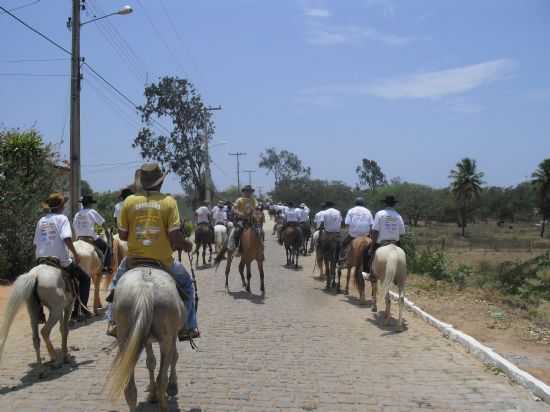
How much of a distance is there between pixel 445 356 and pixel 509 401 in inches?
80.8

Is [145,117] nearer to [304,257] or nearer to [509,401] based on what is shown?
[304,257]

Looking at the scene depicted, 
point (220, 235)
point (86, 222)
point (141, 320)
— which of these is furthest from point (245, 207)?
point (141, 320)

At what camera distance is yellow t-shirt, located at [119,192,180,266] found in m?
5.54

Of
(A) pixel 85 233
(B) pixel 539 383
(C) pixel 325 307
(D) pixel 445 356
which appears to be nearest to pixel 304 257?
(C) pixel 325 307

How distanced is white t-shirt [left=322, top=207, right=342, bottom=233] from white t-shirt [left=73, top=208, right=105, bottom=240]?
20.8 feet

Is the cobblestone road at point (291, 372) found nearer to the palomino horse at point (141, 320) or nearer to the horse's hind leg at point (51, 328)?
Answer: the horse's hind leg at point (51, 328)

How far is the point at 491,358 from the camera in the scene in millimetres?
7520

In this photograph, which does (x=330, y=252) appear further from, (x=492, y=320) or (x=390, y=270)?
(x=492, y=320)

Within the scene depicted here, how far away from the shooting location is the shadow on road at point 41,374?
6.41 meters

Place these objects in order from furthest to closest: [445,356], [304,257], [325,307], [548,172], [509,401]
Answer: [548,172] → [304,257] → [325,307] → [445,356] → [509,401]

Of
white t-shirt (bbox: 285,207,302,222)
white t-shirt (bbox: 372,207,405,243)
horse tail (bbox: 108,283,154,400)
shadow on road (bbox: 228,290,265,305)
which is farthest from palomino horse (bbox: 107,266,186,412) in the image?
white t-shirt (bbox: 285,207,302,222)

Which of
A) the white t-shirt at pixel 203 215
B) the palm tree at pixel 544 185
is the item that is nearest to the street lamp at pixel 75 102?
the white t-shirt at pixel 203 215

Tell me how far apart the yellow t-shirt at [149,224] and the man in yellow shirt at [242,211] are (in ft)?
24.3

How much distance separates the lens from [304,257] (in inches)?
976
